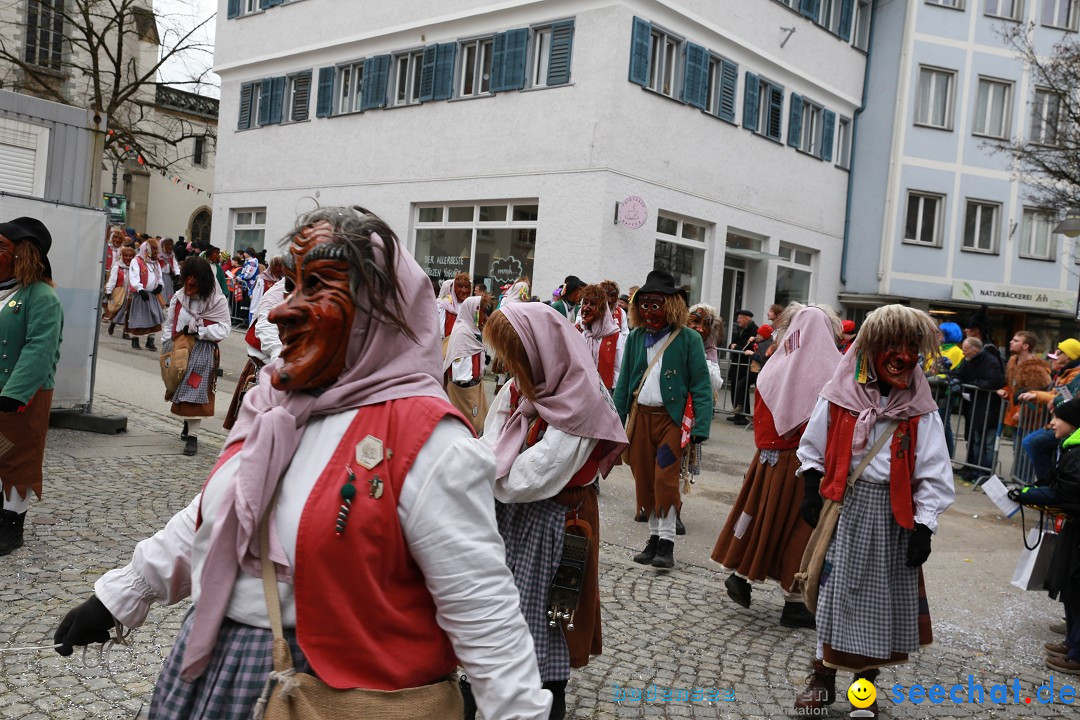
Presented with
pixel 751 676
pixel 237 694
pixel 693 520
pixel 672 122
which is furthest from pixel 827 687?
pixel 672 122

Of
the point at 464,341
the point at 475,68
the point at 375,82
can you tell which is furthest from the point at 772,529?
the point at 375,82

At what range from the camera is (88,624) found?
2.21m

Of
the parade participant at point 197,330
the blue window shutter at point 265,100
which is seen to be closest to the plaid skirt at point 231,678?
the parade participant at point 197,330

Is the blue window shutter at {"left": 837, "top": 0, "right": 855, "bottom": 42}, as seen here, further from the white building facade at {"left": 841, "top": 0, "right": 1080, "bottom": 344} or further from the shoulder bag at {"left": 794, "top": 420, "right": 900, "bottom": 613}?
the shoulder bag at {"left": 794, "top": 420, "right": 900, "bottom": 613}

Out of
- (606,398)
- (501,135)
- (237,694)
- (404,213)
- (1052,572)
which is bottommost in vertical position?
(1052,572)

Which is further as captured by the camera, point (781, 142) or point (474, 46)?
point (781, 142)

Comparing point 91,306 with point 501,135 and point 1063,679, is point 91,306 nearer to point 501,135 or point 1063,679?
point 1063,679

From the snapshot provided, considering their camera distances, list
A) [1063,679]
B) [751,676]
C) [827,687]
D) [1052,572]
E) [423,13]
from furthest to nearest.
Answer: [423,13]
[1052,572]
[1063,679]
[751,676]
[827,687]

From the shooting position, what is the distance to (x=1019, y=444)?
1070 cm

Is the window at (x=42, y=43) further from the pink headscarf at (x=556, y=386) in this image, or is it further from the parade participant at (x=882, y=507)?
the parade participant at (x=882, y=507)

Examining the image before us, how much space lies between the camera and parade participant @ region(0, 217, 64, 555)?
18.4 ft

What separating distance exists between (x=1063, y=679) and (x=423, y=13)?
1879cm

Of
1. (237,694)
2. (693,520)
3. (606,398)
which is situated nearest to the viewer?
(237,694)

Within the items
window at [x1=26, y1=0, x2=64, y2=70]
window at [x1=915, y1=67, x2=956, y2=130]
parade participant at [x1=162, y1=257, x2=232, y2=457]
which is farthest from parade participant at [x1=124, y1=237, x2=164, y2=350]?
window at [x1=26, y1=0, x2=64, y2=70]
